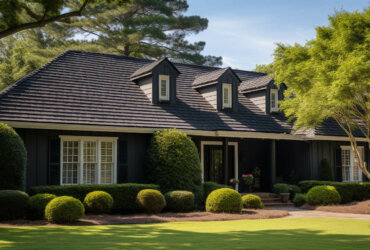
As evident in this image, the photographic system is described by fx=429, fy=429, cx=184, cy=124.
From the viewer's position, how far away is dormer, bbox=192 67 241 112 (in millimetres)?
20641

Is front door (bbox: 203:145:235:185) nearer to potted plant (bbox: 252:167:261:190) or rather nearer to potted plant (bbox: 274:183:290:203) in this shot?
potted plant (bbox: 252:167:261:190)

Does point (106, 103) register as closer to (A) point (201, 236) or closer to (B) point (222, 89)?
(B) point (222, 89)

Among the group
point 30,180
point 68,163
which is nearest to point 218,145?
point 68,163

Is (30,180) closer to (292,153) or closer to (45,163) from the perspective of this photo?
(45,163)

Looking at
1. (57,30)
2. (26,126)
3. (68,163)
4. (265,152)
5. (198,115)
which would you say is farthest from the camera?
(57,30)

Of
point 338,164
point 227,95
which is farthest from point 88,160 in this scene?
point 338,164

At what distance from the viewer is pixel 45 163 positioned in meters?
15.3

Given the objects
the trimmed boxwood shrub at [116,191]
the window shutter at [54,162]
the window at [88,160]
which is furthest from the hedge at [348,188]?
the window shutter at [54,162]

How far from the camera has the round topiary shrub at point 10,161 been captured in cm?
1319

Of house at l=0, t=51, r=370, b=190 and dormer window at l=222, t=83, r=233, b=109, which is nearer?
house at l=0, t=51, r=370, b=190

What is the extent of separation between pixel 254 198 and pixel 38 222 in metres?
8.26

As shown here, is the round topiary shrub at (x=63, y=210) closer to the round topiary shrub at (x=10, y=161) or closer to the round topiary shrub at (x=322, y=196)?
the round topiary shrub at (x=10, y=161)

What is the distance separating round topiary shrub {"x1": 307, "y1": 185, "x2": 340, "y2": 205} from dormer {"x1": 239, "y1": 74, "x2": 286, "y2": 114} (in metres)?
5.26

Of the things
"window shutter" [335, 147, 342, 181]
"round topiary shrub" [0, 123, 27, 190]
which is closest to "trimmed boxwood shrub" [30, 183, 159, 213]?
"round topiary shrub" [0, 123, 27, 190]
